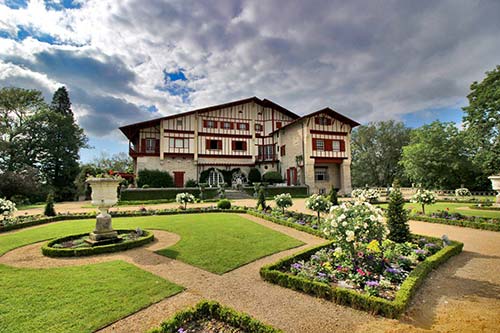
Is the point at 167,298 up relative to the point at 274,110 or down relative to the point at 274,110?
down

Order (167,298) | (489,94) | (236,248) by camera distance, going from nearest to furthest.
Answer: (167,298) → (236,248) → (489,94)

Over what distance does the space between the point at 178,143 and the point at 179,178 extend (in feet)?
13.5

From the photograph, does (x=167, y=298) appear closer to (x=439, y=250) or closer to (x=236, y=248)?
(x=236, y=248)

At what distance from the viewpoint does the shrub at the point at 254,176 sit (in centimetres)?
3038

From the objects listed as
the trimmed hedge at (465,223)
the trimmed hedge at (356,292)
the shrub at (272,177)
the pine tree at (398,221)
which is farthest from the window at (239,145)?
the trimmed hedge at (356,292)

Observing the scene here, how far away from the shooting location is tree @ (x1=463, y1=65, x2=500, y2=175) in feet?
66.3

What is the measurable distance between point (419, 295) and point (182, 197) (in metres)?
13.7

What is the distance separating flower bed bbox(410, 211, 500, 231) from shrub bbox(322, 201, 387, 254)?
25.7 ft

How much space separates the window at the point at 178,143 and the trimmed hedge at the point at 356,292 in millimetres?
24914

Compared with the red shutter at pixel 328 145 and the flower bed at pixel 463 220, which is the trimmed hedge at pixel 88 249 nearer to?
the flower bed at pixel 463 220

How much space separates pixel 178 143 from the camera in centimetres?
2844

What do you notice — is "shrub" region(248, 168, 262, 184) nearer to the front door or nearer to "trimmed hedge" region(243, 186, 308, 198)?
"trimmed hedge" region(243, 186, 308, 198)

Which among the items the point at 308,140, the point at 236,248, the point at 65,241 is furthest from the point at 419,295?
the point at 308,140

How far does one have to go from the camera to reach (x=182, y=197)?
15.8m
